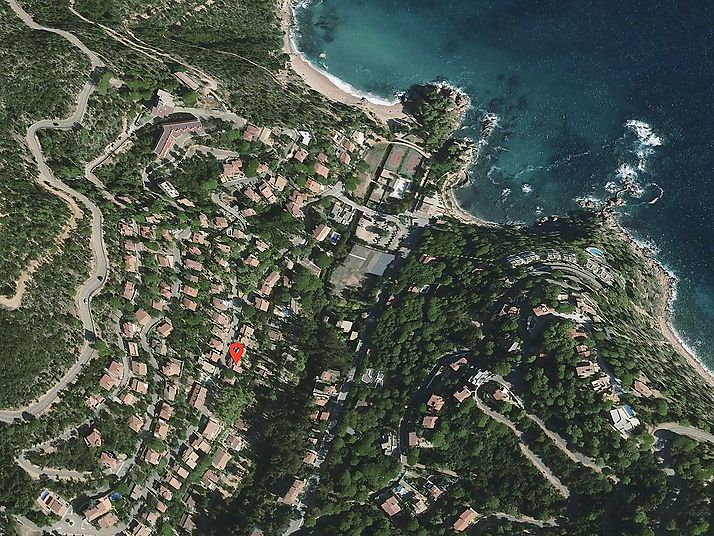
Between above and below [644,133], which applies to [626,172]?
below

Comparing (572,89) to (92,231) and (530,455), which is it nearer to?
(530,455)

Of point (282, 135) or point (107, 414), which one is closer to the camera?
point (107, 414)

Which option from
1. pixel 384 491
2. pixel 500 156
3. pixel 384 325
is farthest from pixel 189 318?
pixel 500 156

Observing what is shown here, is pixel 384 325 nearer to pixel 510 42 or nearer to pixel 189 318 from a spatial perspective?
pixel 189 318

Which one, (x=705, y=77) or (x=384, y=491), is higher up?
(x=705, y=77)

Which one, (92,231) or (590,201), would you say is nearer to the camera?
(92,231)

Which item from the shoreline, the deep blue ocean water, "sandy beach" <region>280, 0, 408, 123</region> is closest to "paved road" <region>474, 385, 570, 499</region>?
the shoreline

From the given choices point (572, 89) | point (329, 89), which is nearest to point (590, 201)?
point (572, 89)
